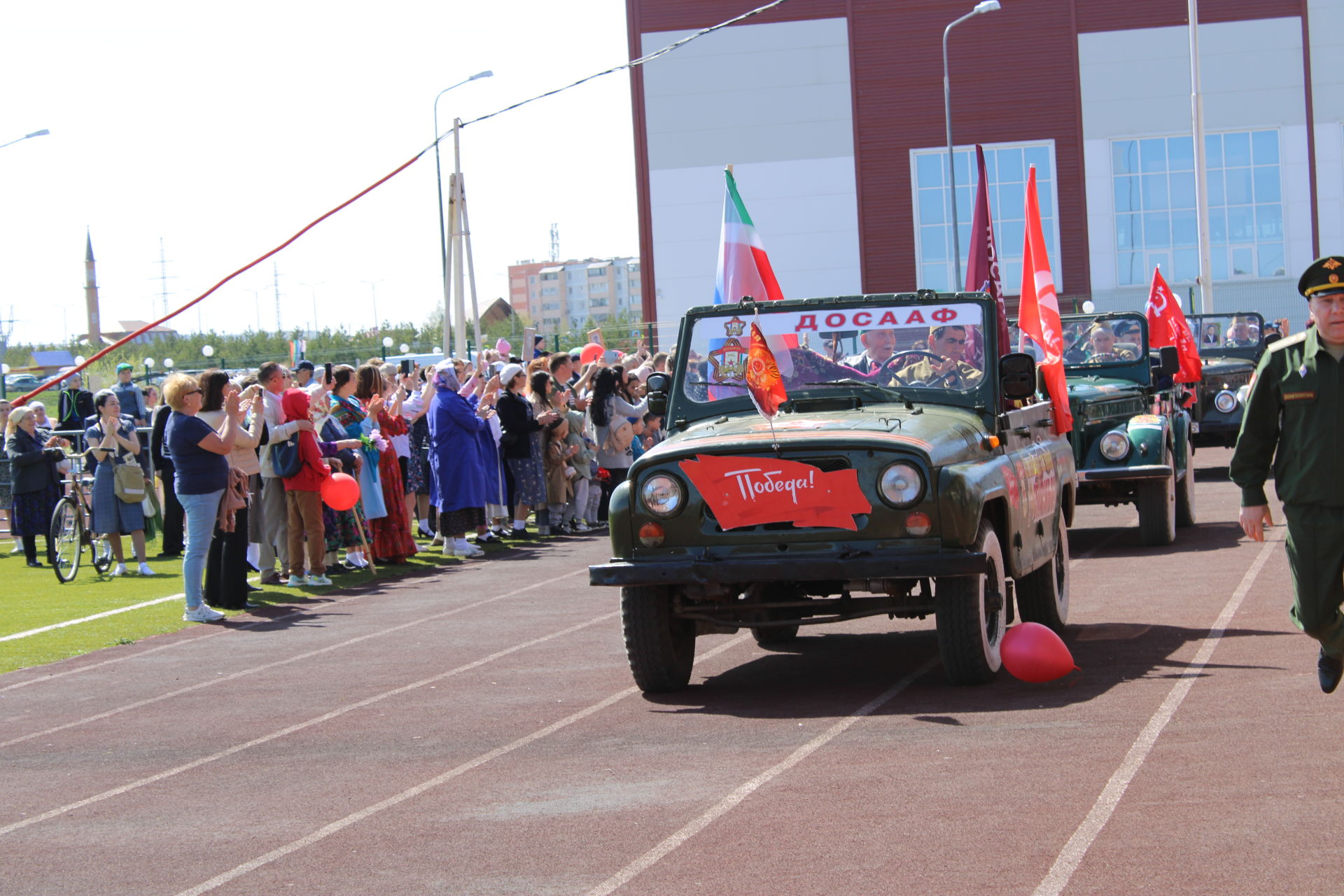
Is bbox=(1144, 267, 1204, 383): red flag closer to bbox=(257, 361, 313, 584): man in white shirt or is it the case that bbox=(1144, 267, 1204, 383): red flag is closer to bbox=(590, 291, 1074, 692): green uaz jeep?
bbox=(257, 361, 313, 584): man in white shirt

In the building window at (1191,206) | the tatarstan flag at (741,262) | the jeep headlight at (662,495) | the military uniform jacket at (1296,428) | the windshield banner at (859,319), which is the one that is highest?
the building window at (1191,206)

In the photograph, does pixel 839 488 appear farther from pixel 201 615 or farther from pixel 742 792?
pixel 201 615

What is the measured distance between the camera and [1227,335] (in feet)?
76.5

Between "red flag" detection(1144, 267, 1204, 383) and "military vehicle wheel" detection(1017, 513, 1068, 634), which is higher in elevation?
"red flag" detection(1144, 267, 1204, 383)

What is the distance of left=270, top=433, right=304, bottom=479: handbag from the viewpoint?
1428 cm

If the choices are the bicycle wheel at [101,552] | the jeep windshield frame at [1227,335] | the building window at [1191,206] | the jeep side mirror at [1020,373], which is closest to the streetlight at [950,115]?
the building window at [1191,206]

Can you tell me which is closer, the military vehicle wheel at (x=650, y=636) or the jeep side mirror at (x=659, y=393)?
the military vehicle wheel at (x=650, y=636)

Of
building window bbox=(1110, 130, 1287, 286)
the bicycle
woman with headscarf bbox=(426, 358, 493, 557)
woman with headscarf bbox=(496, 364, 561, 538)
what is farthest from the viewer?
building window bbox=(1110, 130, 1287, 286)

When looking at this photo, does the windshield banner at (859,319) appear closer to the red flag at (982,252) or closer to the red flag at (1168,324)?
the red flag at (982,252)

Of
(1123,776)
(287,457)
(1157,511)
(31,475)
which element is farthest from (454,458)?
(1123,776)

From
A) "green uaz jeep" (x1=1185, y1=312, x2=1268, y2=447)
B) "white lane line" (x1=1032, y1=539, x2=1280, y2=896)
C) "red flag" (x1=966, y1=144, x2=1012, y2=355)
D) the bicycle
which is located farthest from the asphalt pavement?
"green uaz jeep" (x1=1185, y1=312, x2=1268, y2=447)

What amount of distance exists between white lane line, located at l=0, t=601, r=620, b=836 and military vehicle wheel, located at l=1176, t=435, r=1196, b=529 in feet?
20.3

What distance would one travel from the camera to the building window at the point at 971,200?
49688 millimetres

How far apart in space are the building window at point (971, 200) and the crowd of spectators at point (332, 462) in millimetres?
30190
